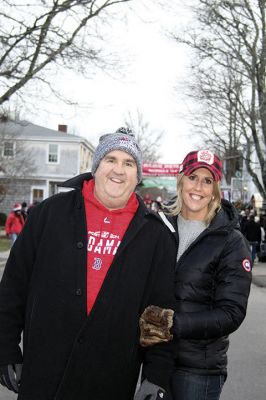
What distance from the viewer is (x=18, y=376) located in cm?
265

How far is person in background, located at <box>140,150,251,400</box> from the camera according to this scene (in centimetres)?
259

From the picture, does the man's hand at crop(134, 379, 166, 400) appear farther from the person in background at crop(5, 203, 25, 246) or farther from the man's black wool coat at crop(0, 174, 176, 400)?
the person in background at crop(5, 203, 25, 246)

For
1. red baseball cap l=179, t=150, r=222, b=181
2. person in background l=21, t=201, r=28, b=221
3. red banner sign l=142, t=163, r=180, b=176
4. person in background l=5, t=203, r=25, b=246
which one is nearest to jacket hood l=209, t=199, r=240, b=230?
red baseball cap l=179, t=150, r=222, b=181

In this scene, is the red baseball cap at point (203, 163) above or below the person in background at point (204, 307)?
above

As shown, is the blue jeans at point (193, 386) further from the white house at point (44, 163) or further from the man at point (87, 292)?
the white house at point (44, 163)

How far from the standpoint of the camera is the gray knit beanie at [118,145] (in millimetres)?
2799

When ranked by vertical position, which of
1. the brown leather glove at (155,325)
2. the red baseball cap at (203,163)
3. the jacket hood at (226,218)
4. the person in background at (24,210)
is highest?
the red baseball cap at (203,163)

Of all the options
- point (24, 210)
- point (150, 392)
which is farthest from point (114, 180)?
point (24, 210)

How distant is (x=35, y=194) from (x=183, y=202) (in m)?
43.9

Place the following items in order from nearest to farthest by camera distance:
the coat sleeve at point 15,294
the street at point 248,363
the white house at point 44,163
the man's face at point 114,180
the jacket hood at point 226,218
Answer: the coat sleeve at point 15,294 → the man's face at point 114,180 → the jacket hood at point 226,218 → the street at point 248,363 → the white house at point 44,163

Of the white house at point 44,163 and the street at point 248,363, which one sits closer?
the street at point 248,363

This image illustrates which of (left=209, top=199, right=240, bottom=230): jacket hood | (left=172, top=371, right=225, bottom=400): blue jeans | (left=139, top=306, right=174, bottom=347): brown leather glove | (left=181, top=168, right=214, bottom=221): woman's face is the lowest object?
(left=172, top=371, right=225, bottom=400): blue jeans

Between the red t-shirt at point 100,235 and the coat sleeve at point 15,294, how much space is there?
28 cm

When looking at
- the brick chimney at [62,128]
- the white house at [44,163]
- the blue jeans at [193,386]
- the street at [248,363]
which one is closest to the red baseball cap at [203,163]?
the blue jeans at [193,386]
